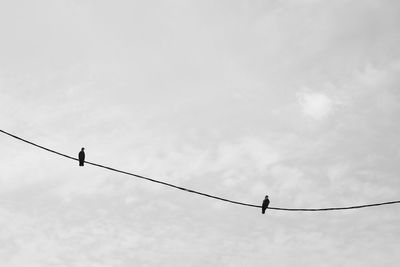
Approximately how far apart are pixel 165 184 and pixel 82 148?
701cm

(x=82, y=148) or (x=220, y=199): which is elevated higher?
(x=82, y=148)

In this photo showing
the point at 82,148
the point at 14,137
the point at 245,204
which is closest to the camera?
the point at 14,137

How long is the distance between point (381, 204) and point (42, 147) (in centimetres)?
939

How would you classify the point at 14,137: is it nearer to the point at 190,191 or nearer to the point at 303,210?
the point at 190,191

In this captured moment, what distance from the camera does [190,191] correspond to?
14.0m

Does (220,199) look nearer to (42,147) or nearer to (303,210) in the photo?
(303,210)

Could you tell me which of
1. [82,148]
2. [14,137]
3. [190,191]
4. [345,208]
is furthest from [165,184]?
[82,148]

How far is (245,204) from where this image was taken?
14.7 meters

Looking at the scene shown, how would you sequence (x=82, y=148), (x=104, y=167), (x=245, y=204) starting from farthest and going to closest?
(x=82, y=148) < (x=245, y=204) < (x=104, y=167)

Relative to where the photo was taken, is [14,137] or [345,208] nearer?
[14,137]

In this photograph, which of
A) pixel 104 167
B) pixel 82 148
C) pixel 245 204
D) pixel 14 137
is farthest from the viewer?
pixel 82 148

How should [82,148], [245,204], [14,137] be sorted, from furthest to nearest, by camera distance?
[82,148], [245,204], [14,137]

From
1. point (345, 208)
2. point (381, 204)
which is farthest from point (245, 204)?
point (381, 204)

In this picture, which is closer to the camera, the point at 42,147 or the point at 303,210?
the point at 42,147
